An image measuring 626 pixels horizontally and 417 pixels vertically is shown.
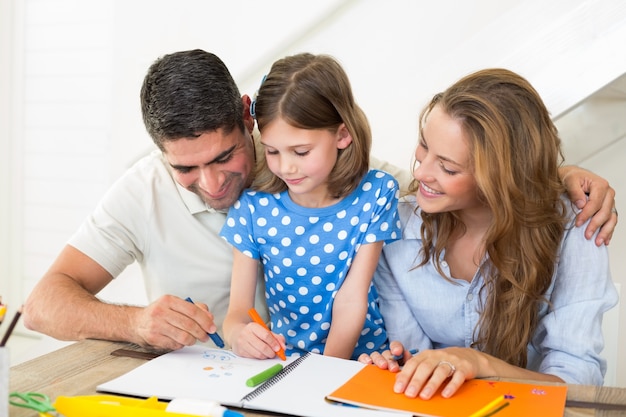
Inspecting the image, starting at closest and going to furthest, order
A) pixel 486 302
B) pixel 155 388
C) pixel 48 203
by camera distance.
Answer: pixel 155 388
pixel 486 302
pixel 48 203

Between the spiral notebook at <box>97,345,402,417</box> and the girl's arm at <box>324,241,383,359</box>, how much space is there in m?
0.33

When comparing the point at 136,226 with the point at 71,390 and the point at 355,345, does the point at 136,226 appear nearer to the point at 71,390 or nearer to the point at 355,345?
the point at 355,345

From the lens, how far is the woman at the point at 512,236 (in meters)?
1.52

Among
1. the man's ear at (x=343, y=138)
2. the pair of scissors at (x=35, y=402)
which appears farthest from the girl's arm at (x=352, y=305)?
the pair of scissors at (x=35, y=402)

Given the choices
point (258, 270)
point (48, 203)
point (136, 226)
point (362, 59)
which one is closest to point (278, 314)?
point (258, 270)

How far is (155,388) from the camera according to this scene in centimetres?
114

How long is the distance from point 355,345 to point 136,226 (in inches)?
25.0

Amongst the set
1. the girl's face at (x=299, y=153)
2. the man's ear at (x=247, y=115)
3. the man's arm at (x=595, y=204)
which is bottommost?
the man's arm at (x=595, y=204)

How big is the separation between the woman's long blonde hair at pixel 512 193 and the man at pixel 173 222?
106 mm

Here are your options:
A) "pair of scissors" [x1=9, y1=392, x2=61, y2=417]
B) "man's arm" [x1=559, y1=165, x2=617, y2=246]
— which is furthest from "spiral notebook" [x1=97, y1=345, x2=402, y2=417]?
"man's arm" [x1=559, y1=165, x2=617, y2=246]

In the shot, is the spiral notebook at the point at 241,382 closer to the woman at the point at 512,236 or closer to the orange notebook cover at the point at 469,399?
the orange notebook cover at the point at 469,399

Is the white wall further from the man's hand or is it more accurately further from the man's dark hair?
the man's hand

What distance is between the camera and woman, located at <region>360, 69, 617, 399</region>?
5.00 feet

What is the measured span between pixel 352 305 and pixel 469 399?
55 centimetres
